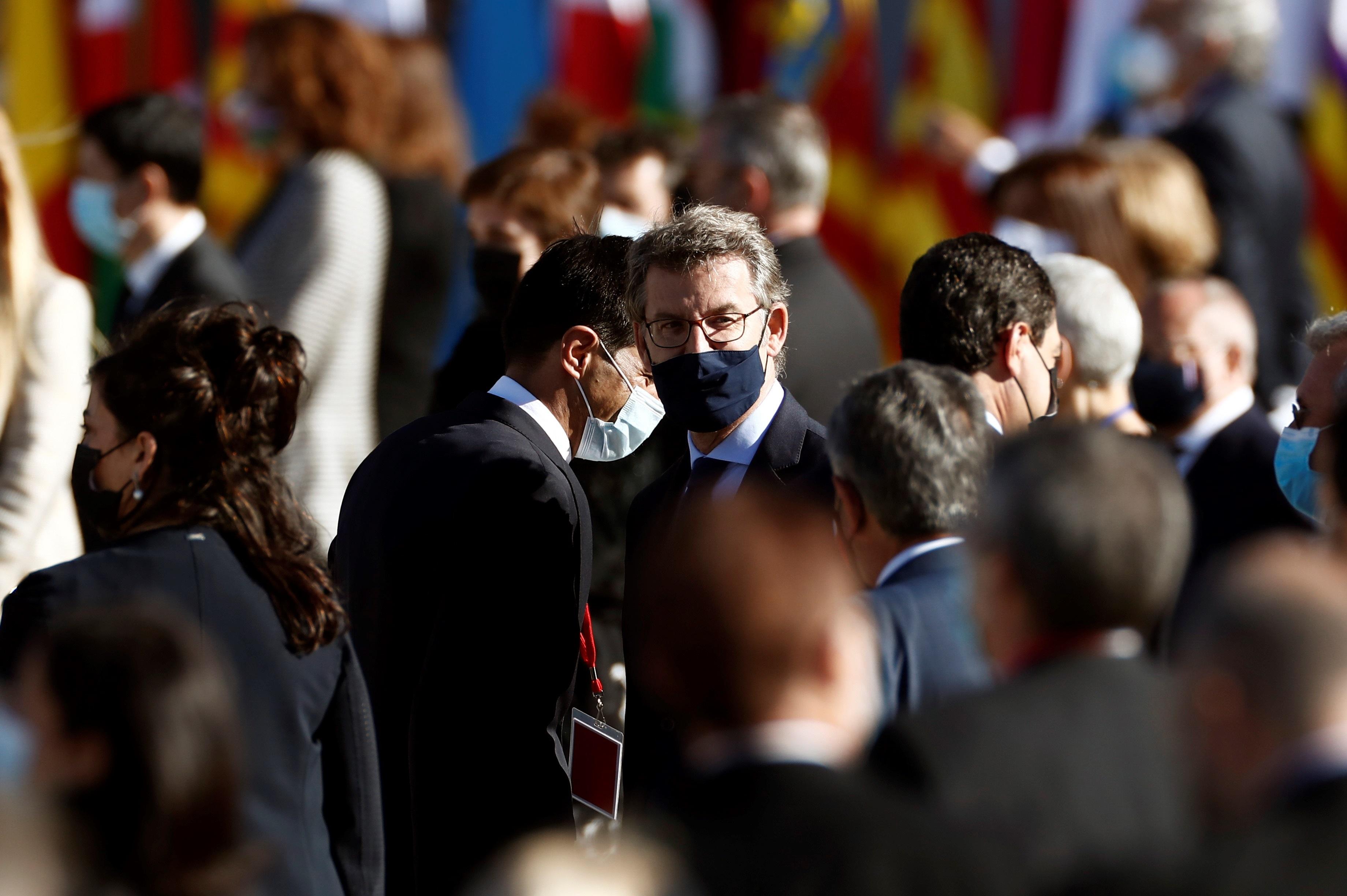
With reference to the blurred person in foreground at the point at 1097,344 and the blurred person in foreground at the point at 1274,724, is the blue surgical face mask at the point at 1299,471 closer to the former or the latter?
the blurred person in foreground at the point at 1097,344

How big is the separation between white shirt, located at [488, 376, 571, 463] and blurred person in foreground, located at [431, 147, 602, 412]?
1.05 meters

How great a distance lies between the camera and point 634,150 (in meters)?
6.04

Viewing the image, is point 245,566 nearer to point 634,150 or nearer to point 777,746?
point 777,746

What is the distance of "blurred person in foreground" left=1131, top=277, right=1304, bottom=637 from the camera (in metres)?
3.99

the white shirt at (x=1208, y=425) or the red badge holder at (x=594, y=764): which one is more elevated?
the white shirt at (x=1208, y=425)

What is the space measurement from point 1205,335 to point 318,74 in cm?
297

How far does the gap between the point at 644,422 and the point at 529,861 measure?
2.02 meters

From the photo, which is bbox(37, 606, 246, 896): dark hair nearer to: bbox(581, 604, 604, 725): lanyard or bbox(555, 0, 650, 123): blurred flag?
bbox(581, 604, 604, 725): lanyard

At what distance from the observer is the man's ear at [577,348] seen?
3453 mm

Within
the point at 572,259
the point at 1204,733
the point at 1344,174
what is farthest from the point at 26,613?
the point at 1344,174

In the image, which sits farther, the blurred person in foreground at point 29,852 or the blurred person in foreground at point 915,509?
the blurred person in foreground at point 915,509

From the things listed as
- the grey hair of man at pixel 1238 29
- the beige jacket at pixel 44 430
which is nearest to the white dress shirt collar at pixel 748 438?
the beige jacket at pixel 44 430

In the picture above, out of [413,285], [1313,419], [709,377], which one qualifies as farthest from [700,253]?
[413,285]

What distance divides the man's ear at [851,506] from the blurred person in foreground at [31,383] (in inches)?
87.9
